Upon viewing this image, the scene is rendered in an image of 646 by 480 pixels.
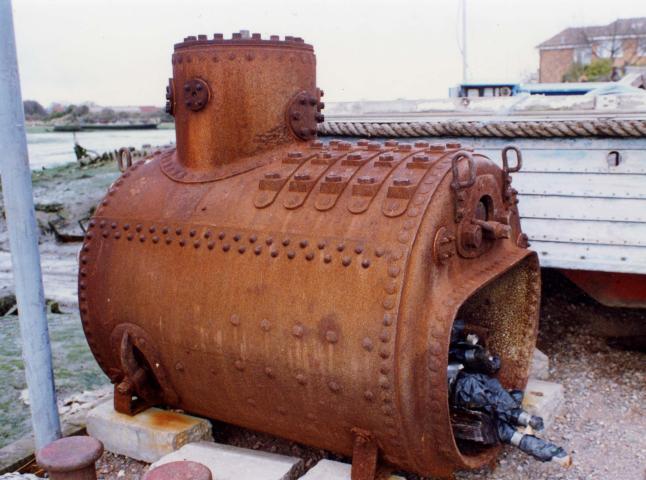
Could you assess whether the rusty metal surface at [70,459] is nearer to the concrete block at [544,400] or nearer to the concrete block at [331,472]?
the concrete block at [331,472]

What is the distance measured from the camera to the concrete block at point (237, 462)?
3.29m

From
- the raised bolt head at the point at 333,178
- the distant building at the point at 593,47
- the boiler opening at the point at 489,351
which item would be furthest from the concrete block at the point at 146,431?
the distant building at the point at 593,47

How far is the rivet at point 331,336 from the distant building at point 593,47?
42.2 metres

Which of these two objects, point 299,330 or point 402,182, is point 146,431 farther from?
point 402,182

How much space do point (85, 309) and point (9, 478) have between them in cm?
99

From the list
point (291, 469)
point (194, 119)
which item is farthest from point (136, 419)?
point (194, 119)

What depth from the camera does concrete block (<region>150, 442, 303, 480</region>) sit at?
3293 mm

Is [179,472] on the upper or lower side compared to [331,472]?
upper

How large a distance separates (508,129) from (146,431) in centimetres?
334

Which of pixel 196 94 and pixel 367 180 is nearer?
pixel 367 180

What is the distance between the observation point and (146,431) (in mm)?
3715

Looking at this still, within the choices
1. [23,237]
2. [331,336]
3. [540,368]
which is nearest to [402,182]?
[331,336]

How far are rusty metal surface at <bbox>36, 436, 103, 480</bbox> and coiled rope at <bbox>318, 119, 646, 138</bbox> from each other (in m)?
3.42

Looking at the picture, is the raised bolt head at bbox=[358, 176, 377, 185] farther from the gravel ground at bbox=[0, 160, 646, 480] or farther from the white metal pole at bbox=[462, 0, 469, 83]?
the white metal pole at bbox=[462, 0, 469, 83]
